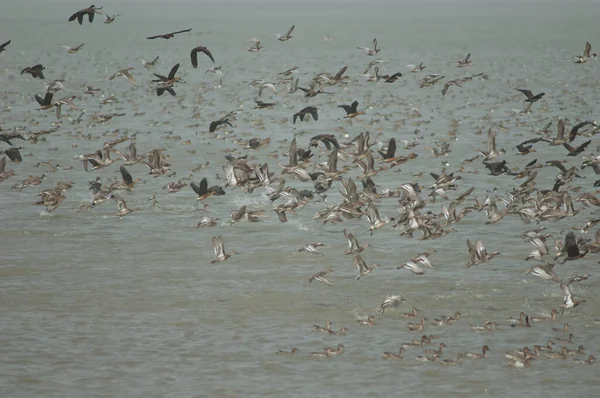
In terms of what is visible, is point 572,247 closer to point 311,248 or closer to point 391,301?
point 391,301

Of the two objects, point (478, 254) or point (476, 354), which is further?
point (478, 254)

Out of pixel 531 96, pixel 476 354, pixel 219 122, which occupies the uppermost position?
pixel 531 96

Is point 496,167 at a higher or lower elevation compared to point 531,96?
lower

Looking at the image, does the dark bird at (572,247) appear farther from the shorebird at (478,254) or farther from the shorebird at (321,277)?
the shorebird at (321,277)

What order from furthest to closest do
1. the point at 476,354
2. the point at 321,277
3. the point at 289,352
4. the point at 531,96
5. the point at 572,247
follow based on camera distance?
the point at 531,96
the point at 321,277
the point at 572,247
the point at 289,352
the point at 476,354

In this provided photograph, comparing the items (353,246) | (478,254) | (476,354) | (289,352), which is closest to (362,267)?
(353,246)

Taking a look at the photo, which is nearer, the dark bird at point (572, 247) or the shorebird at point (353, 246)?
the dark bird at point (572, 247)

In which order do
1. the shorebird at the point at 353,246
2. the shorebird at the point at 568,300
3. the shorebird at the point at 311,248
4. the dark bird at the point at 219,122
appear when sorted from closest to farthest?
the shorebird at the point at 568,300
the shorebird at the point at 353,246
the shorebird at the point at 311,248
the dark bird at the point at 219,122

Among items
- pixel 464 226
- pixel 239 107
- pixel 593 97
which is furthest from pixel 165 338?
pixel 593 97

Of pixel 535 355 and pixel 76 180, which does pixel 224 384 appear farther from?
pixel 76 180

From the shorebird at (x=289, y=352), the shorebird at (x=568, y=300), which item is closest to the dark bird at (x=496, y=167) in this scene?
the shorebird at (x=568, y=300)

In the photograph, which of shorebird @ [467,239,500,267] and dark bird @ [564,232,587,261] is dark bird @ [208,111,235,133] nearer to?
shorebird @ [467,239,500,267]

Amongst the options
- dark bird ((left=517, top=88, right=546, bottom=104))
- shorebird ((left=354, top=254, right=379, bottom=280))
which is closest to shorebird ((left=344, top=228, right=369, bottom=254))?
shorebird ((left=354, top=254, right=379, bottom=280))

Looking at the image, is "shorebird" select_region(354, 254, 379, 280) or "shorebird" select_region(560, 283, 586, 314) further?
"shorebird" select_region(354, 254, 379, 280)
